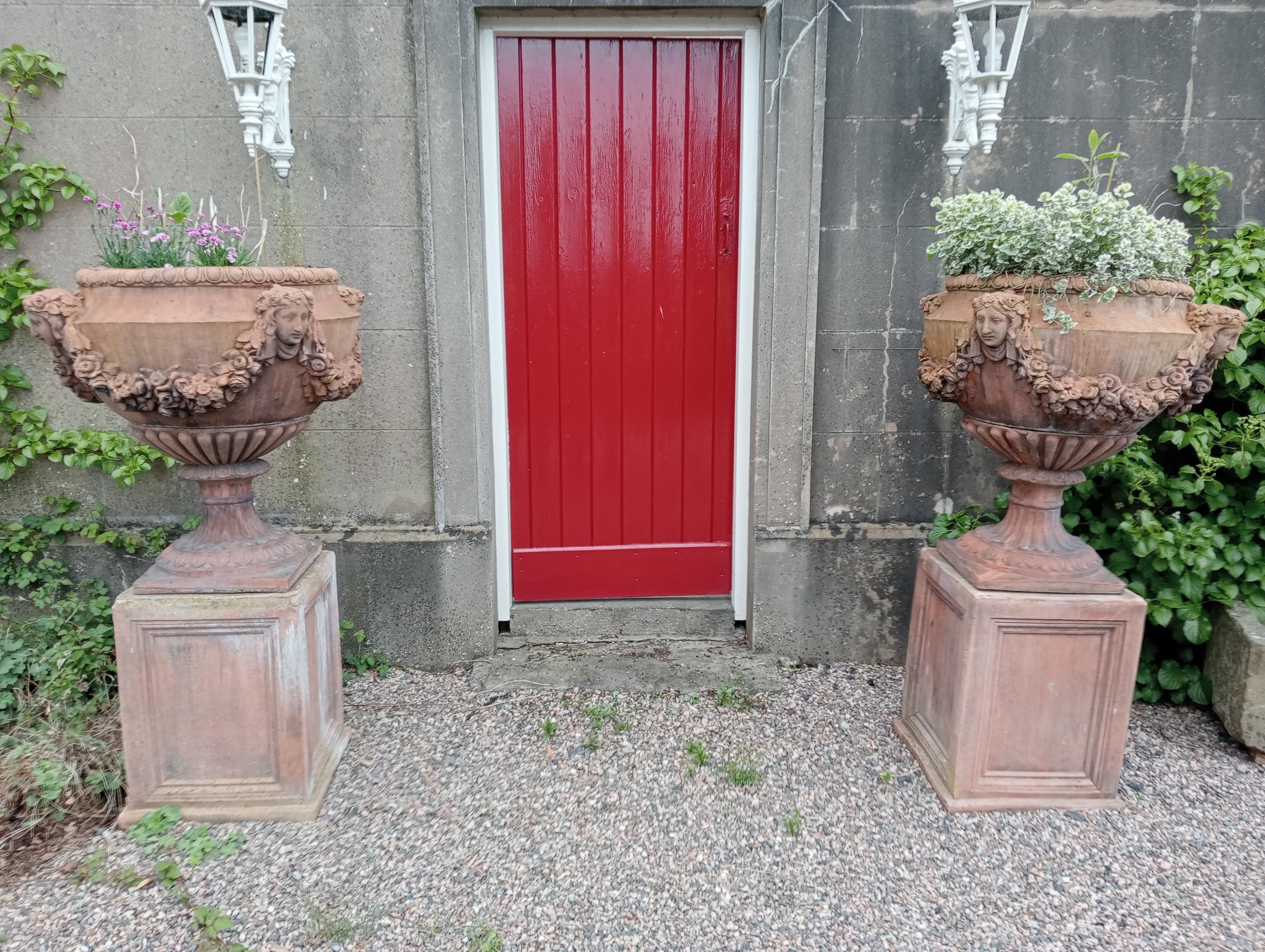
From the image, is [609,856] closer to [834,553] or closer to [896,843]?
[896,843]

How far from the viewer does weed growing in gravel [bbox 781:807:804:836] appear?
2.38 m

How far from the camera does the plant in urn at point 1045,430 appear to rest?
2150mm

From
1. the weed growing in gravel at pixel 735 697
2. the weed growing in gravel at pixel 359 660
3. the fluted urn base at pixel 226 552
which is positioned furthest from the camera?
the weed growing in gravel at pixel 359 660

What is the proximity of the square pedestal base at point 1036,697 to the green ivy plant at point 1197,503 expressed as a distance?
0.57 m

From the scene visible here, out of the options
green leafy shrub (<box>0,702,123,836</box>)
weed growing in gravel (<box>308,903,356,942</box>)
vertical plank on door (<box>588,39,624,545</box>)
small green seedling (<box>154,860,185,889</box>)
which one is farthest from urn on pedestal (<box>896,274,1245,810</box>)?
green leafy shrub (<box>0,702,123,836</box>)

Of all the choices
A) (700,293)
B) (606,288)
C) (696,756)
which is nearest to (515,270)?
(606,288)

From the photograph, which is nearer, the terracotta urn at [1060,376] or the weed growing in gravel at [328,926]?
the weed growing in gravel at [328,926]

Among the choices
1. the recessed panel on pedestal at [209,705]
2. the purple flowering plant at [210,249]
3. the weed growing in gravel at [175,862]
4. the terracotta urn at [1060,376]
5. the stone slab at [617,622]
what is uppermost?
the purple flowering plant at [210,249]

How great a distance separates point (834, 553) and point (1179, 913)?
5.39ft

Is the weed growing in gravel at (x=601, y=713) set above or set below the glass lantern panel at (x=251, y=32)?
below

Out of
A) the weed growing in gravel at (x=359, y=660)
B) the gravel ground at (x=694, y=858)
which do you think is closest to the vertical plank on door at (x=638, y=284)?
the gravel ground at (x=694, y=858)

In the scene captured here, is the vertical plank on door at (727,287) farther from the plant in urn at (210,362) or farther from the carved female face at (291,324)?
the carved female face at (291,324)

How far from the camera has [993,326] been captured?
2.17m

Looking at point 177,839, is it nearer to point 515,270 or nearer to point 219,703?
point 219,703
